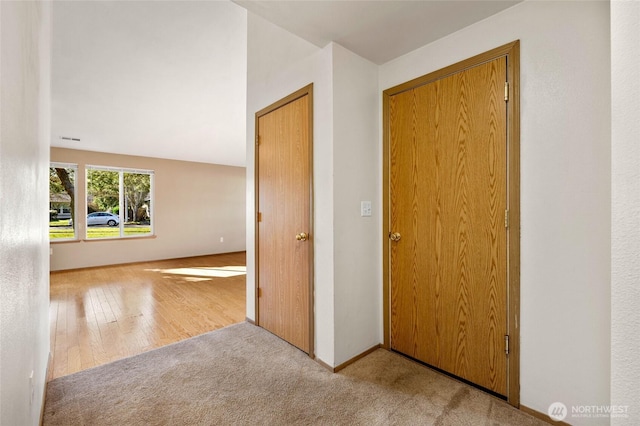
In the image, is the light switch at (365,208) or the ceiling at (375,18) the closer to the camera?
the ceiling at (375,18)

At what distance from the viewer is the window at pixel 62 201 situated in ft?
18.3

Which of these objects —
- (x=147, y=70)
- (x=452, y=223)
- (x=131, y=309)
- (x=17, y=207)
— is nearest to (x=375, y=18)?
(x=452, y=223)

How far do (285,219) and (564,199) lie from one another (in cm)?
188

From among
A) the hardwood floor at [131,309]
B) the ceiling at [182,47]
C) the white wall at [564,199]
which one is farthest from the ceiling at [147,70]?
the hardwood floor at [131,309]

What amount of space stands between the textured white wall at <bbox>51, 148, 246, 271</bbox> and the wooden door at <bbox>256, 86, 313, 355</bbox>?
17.1ft

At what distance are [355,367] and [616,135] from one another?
6.49 ft

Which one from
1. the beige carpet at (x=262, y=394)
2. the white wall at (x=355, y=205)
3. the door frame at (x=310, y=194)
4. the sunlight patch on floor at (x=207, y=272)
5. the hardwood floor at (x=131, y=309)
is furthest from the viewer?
the sunlight patch on floor at (x=207, y=272)

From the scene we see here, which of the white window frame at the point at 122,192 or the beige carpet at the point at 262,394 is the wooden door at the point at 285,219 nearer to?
the beige carpet at the point at 262,394

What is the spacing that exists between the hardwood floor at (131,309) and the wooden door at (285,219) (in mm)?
785

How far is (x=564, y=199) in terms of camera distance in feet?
4.81

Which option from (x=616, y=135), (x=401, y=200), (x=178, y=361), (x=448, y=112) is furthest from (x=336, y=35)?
(x=178, y=361)

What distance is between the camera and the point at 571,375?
4.72 feet

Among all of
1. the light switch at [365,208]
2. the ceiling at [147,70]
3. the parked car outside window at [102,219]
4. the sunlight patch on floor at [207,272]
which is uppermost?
the ceiling at [147,70]

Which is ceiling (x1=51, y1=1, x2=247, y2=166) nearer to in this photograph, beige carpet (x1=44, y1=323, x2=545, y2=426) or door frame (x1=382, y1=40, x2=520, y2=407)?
door frame (x1=382, y1=40, x2=520, y2=407)
